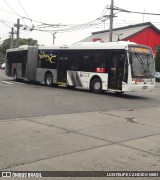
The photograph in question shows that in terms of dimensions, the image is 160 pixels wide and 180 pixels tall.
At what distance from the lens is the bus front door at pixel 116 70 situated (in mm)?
20844

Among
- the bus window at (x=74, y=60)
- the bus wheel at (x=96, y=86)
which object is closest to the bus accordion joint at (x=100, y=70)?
the bus wheel at (x=96, y=86)

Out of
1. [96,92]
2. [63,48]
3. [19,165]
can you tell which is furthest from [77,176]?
[63,48]

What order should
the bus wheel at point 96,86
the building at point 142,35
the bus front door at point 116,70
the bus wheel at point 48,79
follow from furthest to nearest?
the building at point 142,35, the bus wheel at point 48,79, the bus wheel at point 96,86, the bus front door at point 116,70

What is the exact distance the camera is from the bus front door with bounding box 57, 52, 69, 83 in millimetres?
25031

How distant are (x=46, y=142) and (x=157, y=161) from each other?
2445 mm

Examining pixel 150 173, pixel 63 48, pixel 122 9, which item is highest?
pixel 122 9

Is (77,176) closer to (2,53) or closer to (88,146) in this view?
(88,146)

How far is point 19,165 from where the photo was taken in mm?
6453

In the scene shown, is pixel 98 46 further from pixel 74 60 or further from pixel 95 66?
pixel 74 60

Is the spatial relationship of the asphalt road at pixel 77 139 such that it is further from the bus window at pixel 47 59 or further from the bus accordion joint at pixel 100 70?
the bus window at pixel 47 59

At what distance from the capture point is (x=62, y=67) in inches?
996

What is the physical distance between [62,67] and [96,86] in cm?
372

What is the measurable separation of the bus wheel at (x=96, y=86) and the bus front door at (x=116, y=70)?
822 millimetres

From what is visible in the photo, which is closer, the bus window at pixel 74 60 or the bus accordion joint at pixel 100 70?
the bus accordion joint at pixel 100 70
